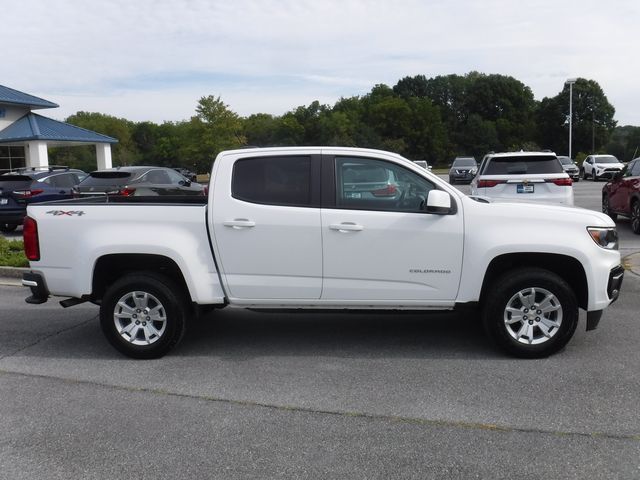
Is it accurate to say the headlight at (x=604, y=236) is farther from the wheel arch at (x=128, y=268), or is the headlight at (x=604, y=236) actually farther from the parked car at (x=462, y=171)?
the parked car at (x=462, y=171)

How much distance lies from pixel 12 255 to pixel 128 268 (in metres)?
5.74

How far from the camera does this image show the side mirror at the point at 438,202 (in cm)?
520

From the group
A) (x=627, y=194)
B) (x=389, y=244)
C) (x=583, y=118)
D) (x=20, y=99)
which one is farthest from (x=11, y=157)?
(x=583, y=118)

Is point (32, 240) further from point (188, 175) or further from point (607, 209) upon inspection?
point (188, 175)

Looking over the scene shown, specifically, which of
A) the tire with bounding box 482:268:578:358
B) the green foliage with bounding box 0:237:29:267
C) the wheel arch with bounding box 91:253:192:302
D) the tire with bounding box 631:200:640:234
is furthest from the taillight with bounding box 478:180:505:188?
the green foliage with bounding box 0:237:29:267

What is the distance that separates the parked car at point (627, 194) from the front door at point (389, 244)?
9085 mm

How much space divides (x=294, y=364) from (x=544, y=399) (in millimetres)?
2066

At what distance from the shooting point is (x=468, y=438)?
398cm

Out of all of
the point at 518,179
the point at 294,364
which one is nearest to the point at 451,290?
the point at 294,364

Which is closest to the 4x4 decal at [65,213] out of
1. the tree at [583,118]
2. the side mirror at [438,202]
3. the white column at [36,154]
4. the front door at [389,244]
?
the front door at [389,244]

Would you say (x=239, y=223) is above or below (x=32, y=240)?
above

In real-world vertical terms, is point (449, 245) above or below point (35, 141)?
below

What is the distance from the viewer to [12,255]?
34.7ft

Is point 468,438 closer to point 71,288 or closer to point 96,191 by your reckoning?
point 71,288
